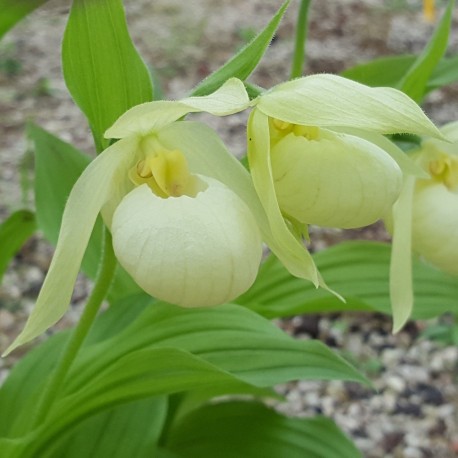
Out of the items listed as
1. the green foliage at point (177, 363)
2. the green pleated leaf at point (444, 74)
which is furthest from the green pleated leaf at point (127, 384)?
the green pleated leaf at point (444, 74)

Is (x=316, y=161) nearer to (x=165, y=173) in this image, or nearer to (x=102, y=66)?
(x=165, y=173)

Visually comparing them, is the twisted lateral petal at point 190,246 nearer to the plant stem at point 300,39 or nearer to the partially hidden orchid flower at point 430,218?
the partially hidden orchid flower at point 430,218

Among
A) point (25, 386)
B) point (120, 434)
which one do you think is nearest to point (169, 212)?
point (120, 434)

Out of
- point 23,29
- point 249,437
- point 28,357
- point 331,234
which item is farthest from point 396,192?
point 23,29

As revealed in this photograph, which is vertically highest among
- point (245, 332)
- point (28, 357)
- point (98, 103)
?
point (98, 103)

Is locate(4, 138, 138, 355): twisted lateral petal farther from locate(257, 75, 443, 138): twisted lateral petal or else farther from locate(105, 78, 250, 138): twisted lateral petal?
locate(257, 75, 443, 138): twisted lateral petal

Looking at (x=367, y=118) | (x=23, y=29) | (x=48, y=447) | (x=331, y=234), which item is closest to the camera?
(x=367, y=118)

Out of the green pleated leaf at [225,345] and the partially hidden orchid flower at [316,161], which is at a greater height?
the partially hidden orchid flower at [316,161]

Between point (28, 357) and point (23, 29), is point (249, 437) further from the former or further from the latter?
point (23, 29)
